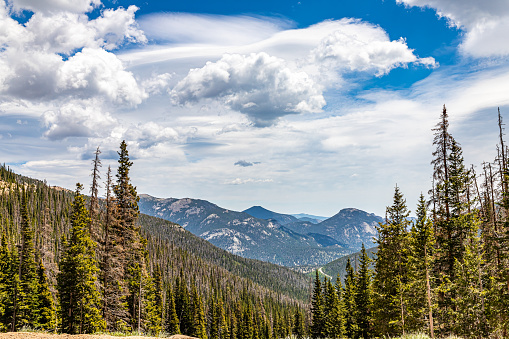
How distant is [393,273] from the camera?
99.4 feet

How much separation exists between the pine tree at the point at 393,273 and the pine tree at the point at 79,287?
1015 inches

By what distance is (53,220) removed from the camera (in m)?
143

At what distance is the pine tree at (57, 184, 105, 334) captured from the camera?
27.3 m

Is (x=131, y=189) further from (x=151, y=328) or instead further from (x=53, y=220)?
(x=53, y=220)

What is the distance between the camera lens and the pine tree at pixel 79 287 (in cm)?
2728

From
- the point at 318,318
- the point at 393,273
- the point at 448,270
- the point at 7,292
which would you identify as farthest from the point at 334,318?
the point at 7,292

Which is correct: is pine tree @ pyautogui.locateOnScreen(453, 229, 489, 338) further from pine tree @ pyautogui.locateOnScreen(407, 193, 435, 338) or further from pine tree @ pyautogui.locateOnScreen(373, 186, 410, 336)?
pine tree @ pyautogui.locateOnScreen(373, 186, 410, 336)

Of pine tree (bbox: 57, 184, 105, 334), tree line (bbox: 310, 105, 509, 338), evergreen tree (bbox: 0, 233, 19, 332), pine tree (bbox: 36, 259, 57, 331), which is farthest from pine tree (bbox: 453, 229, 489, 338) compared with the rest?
evergreen tree (bbox: 0, 233, 19, 332)

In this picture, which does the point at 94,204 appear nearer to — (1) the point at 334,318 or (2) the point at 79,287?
(2) the point at 79,287

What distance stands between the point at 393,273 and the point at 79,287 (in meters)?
28.6

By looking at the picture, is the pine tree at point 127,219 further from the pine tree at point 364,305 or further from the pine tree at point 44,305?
the pine tree at point 364,305

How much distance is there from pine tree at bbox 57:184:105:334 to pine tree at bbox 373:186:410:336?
25.8 m

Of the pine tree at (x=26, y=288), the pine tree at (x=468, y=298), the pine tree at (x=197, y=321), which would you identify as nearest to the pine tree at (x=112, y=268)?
the pine tree at (x=26, y=288)

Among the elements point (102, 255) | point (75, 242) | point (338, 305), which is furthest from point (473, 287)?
point (75, 242)
